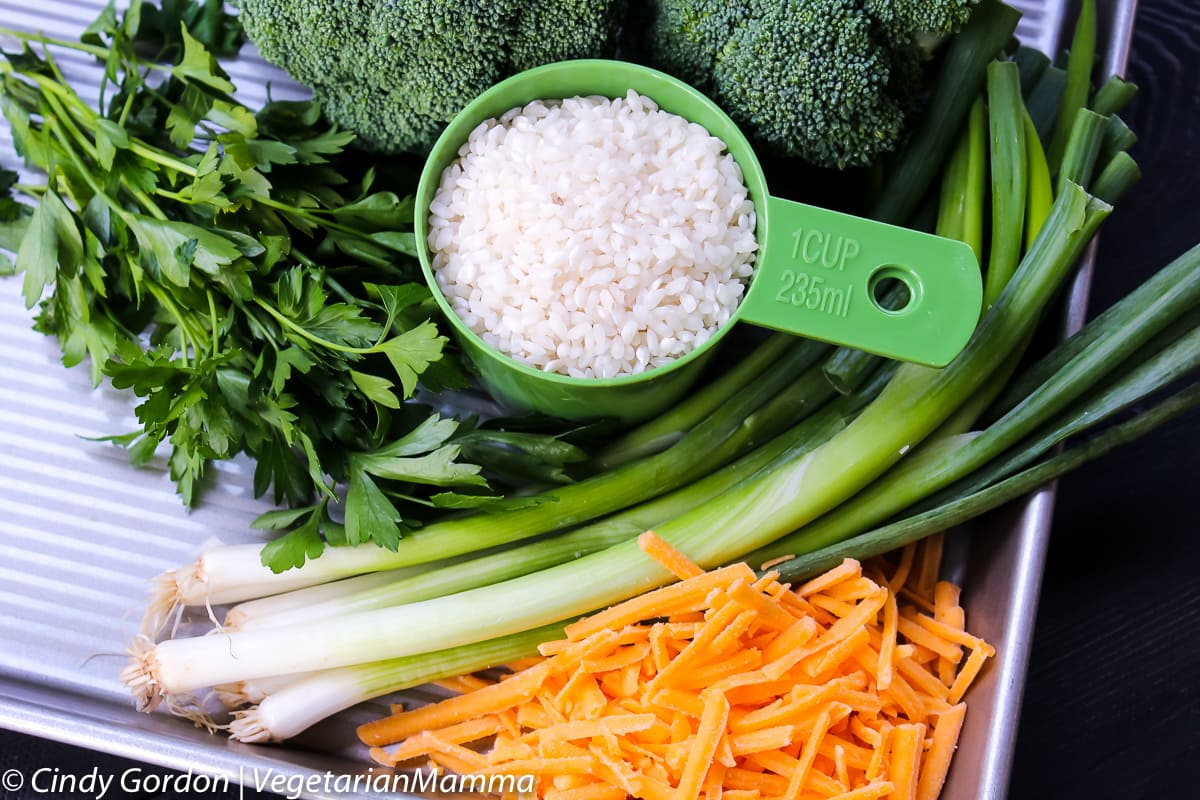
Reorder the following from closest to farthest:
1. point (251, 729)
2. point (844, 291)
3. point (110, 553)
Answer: point (844, 291)
point (251, 729)
point (110, 553)

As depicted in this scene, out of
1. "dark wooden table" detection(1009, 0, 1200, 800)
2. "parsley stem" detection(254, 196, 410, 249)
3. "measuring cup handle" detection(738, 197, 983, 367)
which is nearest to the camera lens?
"measuring cup handle" detection(738, 197, 983, 367)

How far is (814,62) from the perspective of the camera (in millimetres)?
986

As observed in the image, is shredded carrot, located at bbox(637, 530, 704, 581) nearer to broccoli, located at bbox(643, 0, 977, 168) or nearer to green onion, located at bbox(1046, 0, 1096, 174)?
broccoli, located at bbox(643, 0, 977, 168)

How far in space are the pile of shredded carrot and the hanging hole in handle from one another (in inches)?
10.7

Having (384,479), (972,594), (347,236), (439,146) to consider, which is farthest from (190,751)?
(972,594)

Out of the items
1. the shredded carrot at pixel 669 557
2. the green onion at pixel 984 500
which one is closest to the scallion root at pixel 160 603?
the shredded carrot at pixel 669 557

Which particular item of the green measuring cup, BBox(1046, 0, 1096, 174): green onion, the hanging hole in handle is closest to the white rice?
the green measuring cup

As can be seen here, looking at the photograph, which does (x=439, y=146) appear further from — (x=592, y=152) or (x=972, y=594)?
(x=972, y=594)

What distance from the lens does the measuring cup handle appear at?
91cm

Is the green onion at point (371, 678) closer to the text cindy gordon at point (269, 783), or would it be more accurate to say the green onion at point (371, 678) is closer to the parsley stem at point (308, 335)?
the text cindy gordon at point (269, 783)

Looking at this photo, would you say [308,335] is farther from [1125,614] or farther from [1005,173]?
[1125,614]

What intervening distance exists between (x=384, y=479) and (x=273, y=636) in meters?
0.21

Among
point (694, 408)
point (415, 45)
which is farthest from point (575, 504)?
point (415, 45)

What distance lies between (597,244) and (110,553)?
28.3 inches
